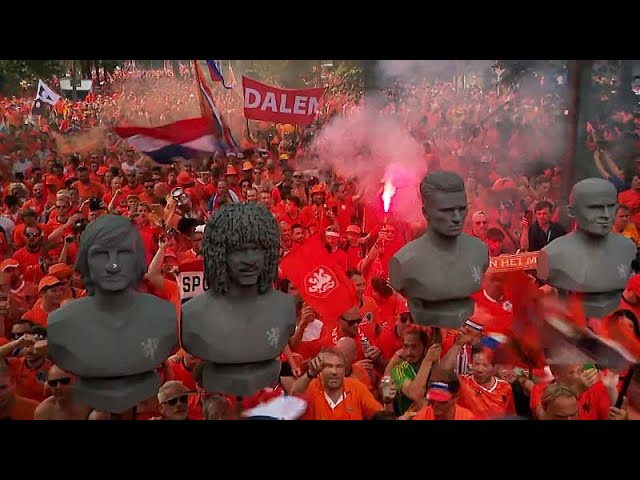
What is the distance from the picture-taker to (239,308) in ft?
13.4

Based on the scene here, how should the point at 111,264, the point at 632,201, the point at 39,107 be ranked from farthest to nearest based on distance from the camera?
the point at 632,201, the point at 39,107, the point at 111,264

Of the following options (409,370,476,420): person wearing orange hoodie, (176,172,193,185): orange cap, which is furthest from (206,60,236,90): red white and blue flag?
(409,370,476,420): person wearing orange hoodie

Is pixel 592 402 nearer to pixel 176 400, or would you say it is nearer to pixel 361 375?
pixel 361 375

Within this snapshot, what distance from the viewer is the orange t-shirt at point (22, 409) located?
181 inches

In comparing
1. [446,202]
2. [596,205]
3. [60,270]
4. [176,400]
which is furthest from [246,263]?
[596,205]

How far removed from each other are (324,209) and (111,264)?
1704 millimetres

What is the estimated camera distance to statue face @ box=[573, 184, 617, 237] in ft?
15.4

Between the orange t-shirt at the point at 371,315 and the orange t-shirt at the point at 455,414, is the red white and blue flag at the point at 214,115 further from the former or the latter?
the orange t-shirt at the point at 455,414

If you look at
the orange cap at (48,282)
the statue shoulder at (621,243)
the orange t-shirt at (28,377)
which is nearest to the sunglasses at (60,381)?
the orange t-shirt at (28,377)

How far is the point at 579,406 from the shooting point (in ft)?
15.1

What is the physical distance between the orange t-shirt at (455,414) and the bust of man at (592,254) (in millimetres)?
959

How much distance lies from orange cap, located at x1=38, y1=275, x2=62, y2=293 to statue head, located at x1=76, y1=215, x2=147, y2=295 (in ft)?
3.64

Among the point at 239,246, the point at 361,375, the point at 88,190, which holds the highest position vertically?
the point at 88,190

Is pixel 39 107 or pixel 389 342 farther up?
pixel 39 107
